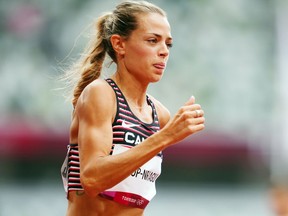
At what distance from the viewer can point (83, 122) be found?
12.2 ft

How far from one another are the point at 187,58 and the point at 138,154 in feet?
26.7

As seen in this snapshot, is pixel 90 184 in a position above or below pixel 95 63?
below

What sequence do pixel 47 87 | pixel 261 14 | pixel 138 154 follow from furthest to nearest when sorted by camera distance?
pixel 261 14 < pixel 47 87 < pixel 138 154

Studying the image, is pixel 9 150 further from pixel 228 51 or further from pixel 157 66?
pixel 157 66

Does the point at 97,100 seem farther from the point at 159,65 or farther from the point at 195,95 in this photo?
the point at 195,95

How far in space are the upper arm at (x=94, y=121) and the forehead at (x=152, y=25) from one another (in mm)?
353

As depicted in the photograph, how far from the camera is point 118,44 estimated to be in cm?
398

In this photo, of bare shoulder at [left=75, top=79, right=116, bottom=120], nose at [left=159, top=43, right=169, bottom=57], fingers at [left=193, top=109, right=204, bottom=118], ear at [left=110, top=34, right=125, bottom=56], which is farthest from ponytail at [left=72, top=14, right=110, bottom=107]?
fingers at [left=193, top=109, right=204, bottom=118]

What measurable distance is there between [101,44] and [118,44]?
6.6 inches

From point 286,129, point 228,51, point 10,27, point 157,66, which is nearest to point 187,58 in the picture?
point 228,51

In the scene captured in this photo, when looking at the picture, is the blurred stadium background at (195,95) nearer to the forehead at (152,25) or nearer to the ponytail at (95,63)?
the ponytail at (95,63)

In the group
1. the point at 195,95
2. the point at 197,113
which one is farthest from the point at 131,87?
the point at 195,95

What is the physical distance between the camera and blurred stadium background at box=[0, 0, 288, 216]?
10086mm

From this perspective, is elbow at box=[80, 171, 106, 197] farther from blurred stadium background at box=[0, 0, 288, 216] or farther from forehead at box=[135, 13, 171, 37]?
blurred stadium background at box=[0, 0, 288, 216]
